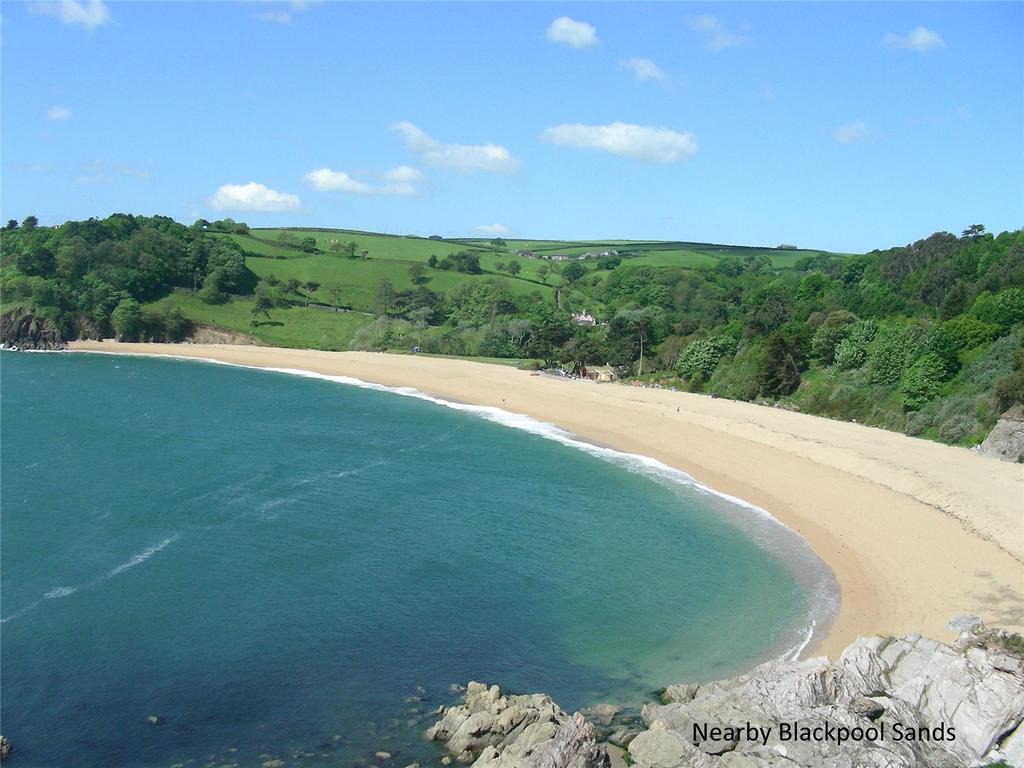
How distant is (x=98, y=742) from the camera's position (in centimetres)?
1719

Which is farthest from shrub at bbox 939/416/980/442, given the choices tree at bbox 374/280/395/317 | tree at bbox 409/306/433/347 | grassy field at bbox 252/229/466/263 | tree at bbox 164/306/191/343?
grassy field at bbox 252/229/466/263

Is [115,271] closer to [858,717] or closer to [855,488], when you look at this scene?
[855,488]

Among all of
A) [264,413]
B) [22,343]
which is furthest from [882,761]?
[22,343]

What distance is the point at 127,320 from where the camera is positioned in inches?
3622

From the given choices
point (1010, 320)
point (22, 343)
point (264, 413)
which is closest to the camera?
point (1010, 320)

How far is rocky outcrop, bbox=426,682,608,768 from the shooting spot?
603 inches

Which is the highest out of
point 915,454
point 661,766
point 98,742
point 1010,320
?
point 1010,320

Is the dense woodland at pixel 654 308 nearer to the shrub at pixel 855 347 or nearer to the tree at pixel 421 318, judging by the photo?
the shrub at pixel 855 347

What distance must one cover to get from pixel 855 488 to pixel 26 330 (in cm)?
8420

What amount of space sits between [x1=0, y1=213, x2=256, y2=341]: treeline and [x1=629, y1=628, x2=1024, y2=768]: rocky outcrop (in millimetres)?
88886

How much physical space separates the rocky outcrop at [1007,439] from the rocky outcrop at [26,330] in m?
84.0

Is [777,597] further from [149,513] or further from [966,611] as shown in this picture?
[149,513]

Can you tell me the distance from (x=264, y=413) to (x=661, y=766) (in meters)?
42.3

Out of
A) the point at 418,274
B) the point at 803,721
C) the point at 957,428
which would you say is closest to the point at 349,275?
the point at 418,274
